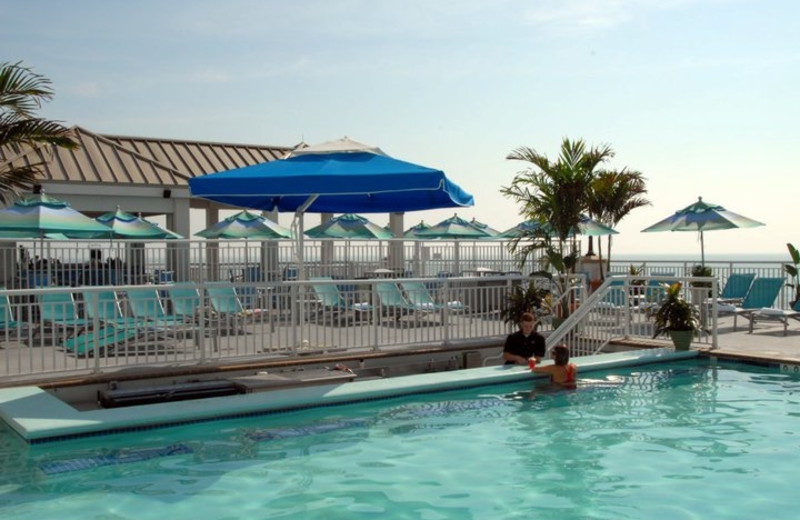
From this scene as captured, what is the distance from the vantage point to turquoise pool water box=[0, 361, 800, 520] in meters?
5.42

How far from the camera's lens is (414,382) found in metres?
8.70

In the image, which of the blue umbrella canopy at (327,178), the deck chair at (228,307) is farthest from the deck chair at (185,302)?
the blue umbrella canopy at (327,178)

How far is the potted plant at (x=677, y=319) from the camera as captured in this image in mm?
10844

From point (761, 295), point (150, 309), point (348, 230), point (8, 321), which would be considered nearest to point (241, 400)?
point (8, 321)

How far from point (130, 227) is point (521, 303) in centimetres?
853

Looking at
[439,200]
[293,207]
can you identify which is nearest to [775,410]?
[439,200]

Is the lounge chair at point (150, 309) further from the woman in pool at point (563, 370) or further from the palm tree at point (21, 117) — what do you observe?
the woman in pool at point (563, 370)

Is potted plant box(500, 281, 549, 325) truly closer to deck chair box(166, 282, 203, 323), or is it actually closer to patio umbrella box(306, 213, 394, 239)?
deck chair box(166, 282, 203, 323)

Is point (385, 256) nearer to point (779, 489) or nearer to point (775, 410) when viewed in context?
point (775, 410)

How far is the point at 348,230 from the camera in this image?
20.2 m

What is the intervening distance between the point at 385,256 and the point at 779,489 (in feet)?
34.6

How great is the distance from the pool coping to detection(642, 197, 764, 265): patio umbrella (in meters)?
9.21

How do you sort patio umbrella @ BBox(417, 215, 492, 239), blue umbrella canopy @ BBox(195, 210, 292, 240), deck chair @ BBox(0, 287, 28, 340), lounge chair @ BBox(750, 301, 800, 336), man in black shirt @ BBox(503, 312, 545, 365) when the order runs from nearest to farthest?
deck chair @ BBox(0, 287, 28, 340) → man in black shirt @ BBox(503, 312, 545, 365) → lounge chair @ BBox(750, 301, 800, 336) → blue umbrella canopy @ BBox(195, 210, 292, 240) → patio umbrella @ BBox(417, 215, 492, 239)

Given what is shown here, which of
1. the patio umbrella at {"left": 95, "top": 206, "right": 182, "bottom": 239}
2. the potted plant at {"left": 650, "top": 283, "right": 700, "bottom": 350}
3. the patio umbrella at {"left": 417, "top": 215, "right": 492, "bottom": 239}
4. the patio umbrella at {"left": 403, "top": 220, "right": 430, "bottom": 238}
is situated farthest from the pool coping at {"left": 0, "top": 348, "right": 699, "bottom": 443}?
the patio umbrella at {"left": 403, "top": 220, "right": 430, "bottom": 238}
